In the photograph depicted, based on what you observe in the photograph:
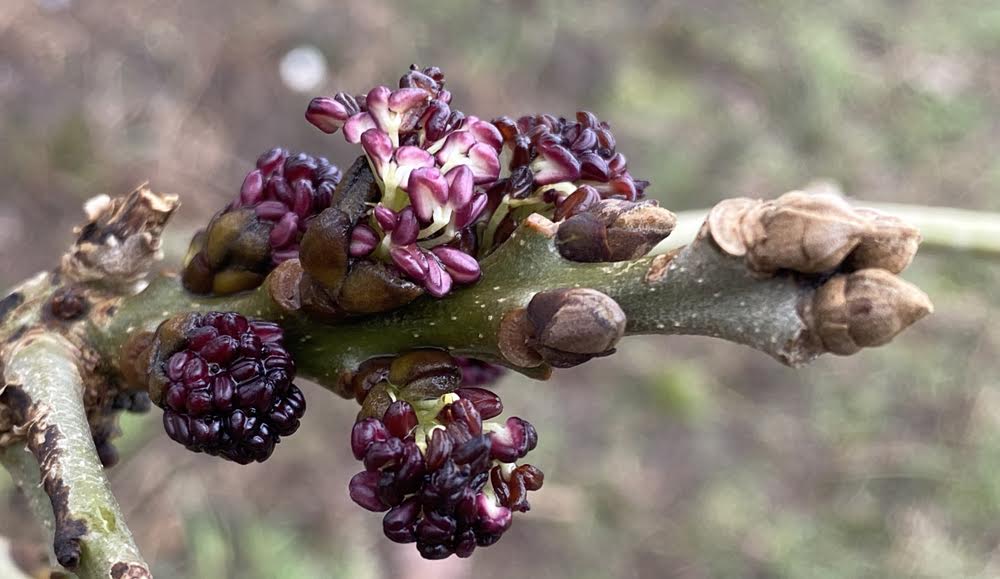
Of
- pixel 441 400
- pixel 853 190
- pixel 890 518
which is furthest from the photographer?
pixel 853 190

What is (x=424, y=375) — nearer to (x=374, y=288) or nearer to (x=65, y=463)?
(x=374, y=288)

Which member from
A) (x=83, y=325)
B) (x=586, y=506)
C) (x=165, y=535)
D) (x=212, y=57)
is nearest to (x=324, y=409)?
(x=165, y=535)

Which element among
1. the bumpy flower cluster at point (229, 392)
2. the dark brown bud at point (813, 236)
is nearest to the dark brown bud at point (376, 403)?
the bumpy flower cluster at point (229, 392)

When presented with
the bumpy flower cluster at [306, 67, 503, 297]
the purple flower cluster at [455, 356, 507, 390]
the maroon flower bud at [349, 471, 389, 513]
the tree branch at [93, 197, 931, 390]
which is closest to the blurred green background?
the purple flower cluster at [455, 356, 507, 390]

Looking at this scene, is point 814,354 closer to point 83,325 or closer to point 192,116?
point 83,325

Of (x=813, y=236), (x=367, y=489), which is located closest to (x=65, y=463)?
(x=367, y=489)

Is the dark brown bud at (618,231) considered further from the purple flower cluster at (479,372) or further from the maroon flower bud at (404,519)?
the purple flower cluster at (479,372)
